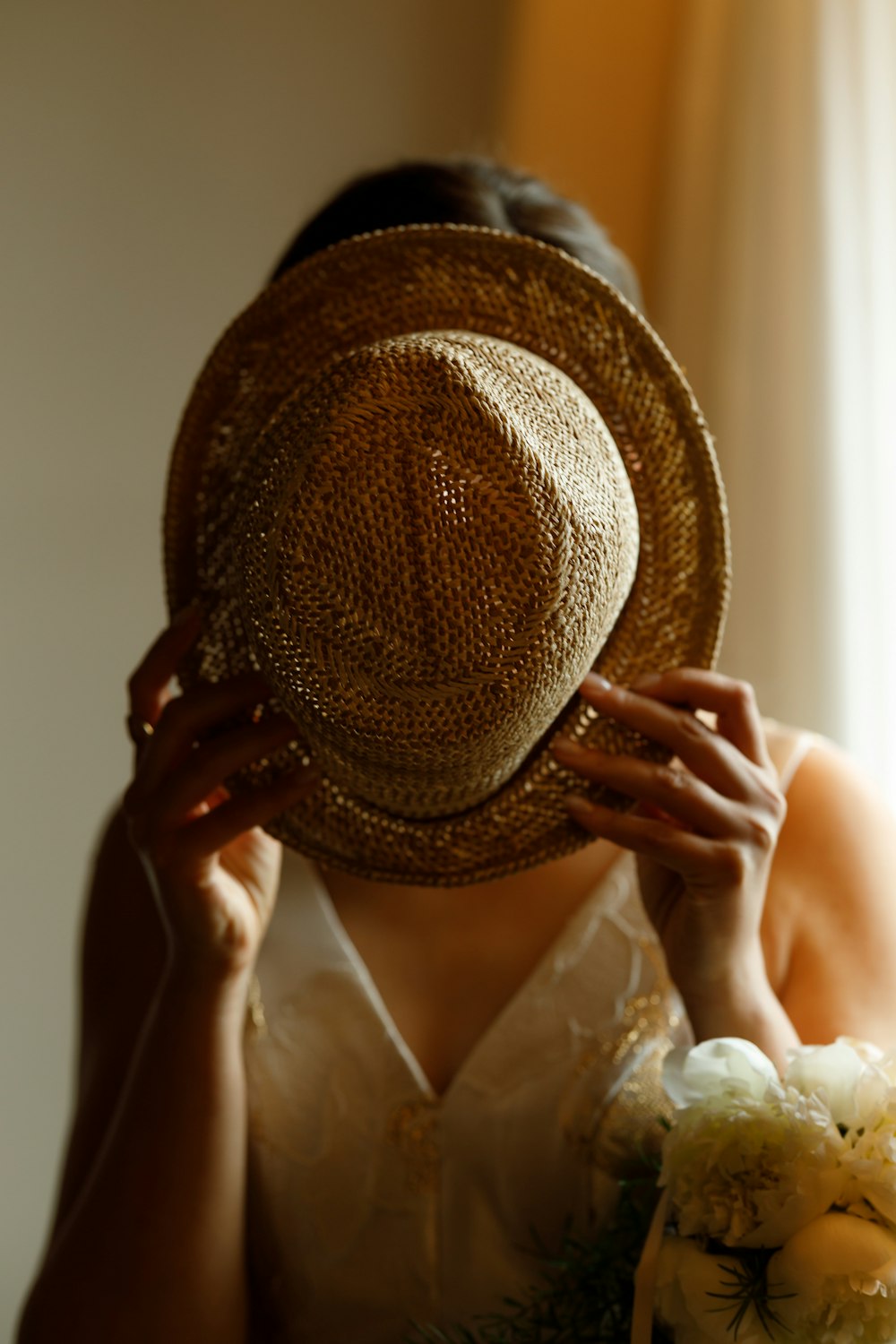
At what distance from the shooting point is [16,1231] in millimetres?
A: 1651

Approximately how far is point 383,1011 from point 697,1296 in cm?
45

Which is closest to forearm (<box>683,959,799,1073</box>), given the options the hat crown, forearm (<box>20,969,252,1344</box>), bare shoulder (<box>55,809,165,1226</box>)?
the hat crown

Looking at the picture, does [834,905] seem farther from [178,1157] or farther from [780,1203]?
[178,1157]

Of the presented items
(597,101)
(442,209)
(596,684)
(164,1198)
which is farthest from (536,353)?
(597,101)

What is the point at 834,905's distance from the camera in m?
0.94

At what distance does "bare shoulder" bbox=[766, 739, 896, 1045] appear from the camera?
0.87 meters

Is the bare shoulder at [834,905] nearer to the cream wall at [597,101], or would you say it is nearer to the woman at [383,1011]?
the woman at [383,1011]

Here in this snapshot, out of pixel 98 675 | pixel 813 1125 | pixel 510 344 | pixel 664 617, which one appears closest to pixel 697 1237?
pixel 813 1125

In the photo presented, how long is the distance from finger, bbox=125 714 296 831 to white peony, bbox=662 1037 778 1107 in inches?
11.5

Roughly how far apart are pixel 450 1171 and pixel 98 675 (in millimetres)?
918

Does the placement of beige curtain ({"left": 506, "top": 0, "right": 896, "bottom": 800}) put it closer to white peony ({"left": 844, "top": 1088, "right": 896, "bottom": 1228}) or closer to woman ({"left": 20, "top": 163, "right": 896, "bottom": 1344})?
woman ({"left": 20, "top": 163, "right": 896, "bottom": 1344})

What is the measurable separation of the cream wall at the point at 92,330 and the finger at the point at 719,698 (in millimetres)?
1062

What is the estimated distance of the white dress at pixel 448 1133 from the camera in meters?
0.95

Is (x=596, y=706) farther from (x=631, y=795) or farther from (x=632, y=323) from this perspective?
(x=632, y=323)
